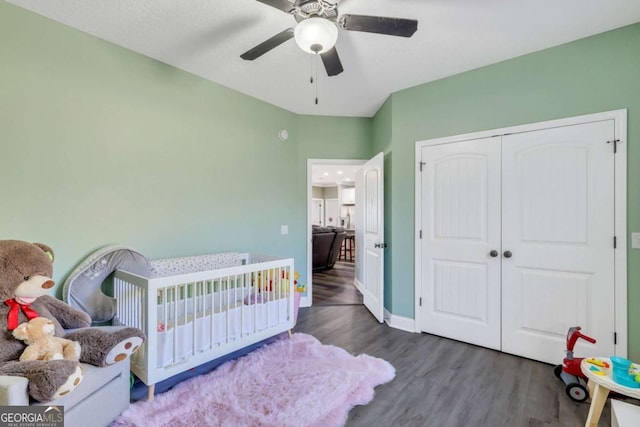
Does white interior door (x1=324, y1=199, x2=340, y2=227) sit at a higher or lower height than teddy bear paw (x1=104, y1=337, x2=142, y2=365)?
higher

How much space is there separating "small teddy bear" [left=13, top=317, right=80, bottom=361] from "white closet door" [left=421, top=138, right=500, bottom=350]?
2715mm

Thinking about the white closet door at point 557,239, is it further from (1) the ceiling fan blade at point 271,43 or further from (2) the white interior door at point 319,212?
(2) the white interior door at point 319,212

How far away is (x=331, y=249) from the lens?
5.98m

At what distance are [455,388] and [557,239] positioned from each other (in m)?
1.39

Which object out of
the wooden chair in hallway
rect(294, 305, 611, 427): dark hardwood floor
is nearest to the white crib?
rect(294, 305, 611, 427): dark hardwood floor

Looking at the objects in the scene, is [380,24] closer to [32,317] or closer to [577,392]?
[32,317]

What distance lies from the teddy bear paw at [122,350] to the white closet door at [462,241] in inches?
96.1

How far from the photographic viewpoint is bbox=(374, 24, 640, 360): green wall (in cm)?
196

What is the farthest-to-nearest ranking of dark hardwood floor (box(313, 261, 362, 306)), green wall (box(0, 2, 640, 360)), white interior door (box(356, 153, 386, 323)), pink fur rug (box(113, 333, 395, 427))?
dark hardwood floor (box(313, 261, 362, 306)) < white interior door (box(356, 153, 386, 323)) < green wall (box(0, 2, 640, 360)) < pink fur rug (box(113, 333, 395, 427))

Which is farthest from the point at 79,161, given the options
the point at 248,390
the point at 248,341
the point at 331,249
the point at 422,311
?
the point at 331,249

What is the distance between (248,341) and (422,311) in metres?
1.72

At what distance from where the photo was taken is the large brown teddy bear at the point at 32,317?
1196 millimetres

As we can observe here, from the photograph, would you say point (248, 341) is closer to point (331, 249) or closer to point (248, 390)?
point (248, 390)

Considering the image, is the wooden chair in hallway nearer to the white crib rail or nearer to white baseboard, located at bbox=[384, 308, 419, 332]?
white baseboard, located at bbox=[384, 308, 419, 332]
